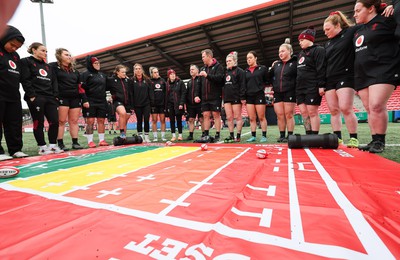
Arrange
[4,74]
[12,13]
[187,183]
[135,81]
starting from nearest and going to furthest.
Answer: [12,13] < [187,183] < [4,74] < [135,81]

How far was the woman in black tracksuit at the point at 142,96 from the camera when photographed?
5.20 metres

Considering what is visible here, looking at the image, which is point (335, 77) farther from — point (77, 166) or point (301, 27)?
point (301, 27)

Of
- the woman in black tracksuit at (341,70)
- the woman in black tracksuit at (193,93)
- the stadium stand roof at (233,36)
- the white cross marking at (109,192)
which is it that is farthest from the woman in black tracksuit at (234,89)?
the stadium stand roof at (233,36)

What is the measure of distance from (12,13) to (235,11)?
408 inches

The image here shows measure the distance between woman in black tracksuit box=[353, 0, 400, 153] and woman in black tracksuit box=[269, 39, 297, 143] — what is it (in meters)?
1.31

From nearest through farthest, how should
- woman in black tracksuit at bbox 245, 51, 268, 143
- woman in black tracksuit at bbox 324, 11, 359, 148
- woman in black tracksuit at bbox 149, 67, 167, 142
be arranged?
woman in black tracksuit at bbox 324, 11, 359, 148 < woman in black tracksuit at bbox 245, 51, 268, 143 < woman in black tracksuit at bbox 149, 67, 167, 142

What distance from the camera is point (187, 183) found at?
1.51 metres

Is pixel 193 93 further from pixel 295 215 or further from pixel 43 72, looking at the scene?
pixel 295 215

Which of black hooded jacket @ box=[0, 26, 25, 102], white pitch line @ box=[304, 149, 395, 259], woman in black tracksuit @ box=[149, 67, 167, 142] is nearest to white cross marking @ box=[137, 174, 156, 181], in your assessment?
white pitch line @ box=[304, 149, 395, 259]

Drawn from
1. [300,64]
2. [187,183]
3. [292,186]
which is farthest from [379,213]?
[300,64]

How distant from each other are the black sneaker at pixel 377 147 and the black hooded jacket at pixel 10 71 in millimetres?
4892

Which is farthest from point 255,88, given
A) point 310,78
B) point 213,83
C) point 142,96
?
point 142,96

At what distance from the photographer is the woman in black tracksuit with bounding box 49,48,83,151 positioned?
3.90 metres

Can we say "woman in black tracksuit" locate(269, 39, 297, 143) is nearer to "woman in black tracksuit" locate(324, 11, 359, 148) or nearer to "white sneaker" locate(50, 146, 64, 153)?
"woman in black tracksuit" locate(324, 11, 359, 148)
